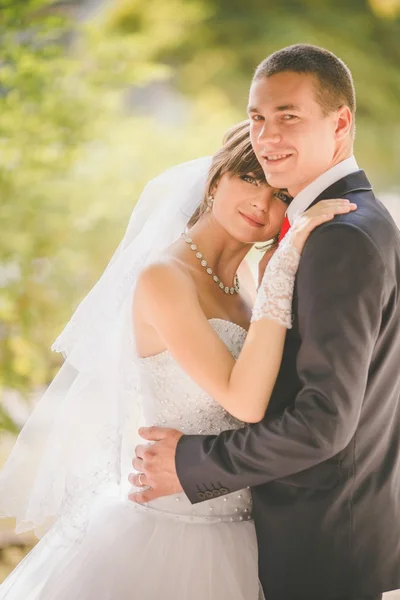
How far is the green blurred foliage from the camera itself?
448 centimetres

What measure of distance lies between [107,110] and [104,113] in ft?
0.09

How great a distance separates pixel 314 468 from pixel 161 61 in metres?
4.69

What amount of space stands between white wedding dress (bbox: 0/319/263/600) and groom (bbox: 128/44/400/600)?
126 millimetres

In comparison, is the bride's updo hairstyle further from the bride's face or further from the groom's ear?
the groom's ear

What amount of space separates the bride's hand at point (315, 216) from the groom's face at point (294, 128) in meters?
0.14

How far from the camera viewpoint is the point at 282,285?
174cm

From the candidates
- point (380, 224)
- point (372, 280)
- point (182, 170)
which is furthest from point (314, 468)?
point (182, 170)

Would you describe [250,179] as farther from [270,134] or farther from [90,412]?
[90,412]

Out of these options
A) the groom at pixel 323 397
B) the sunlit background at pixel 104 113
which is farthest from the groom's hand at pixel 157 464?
the sunlit background at pixel 104 113

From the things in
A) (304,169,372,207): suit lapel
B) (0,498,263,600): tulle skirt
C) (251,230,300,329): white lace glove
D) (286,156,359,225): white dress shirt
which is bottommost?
(0,498,263,600): tulle skirt

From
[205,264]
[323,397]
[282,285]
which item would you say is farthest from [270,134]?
[323,397]

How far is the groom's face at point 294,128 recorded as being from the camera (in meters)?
1.81

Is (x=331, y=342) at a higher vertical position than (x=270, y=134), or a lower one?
lower

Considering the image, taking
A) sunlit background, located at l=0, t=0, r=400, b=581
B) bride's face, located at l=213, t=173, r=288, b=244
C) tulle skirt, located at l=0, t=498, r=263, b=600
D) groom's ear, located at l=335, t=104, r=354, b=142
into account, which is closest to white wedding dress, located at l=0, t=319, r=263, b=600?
tulle skirt, located at l=0, t=498, r=263, b=600
